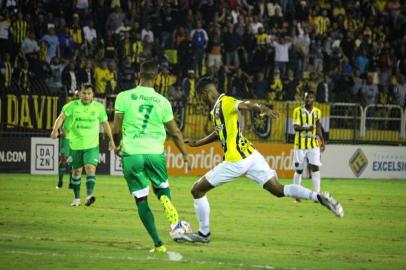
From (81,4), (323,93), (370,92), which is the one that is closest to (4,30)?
(81,4)

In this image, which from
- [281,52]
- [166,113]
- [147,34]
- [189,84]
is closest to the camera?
[166,113]

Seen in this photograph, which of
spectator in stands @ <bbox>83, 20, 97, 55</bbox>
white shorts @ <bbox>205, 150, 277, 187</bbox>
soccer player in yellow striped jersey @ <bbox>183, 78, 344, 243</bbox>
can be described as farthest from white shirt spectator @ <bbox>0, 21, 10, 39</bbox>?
white shorts @ <bbox>205, 150, 277, 187</bbox>

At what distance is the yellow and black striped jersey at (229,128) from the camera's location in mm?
13453

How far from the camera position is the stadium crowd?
28891mm

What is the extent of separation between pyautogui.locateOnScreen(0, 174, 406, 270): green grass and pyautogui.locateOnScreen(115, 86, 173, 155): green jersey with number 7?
143 cm

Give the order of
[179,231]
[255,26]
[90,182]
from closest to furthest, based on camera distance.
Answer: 1. [179,231]
2. [90,182]
3. [255,26]

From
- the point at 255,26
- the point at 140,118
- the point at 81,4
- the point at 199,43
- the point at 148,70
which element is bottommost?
the point at 140,118

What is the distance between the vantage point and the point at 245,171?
531 inches

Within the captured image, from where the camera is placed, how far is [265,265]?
11.3m

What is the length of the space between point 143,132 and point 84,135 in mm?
7121

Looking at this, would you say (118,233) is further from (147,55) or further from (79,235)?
(147,55)

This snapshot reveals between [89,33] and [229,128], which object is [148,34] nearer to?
[89,33]

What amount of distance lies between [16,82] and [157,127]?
15513mm

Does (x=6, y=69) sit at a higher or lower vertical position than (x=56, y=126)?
higher
